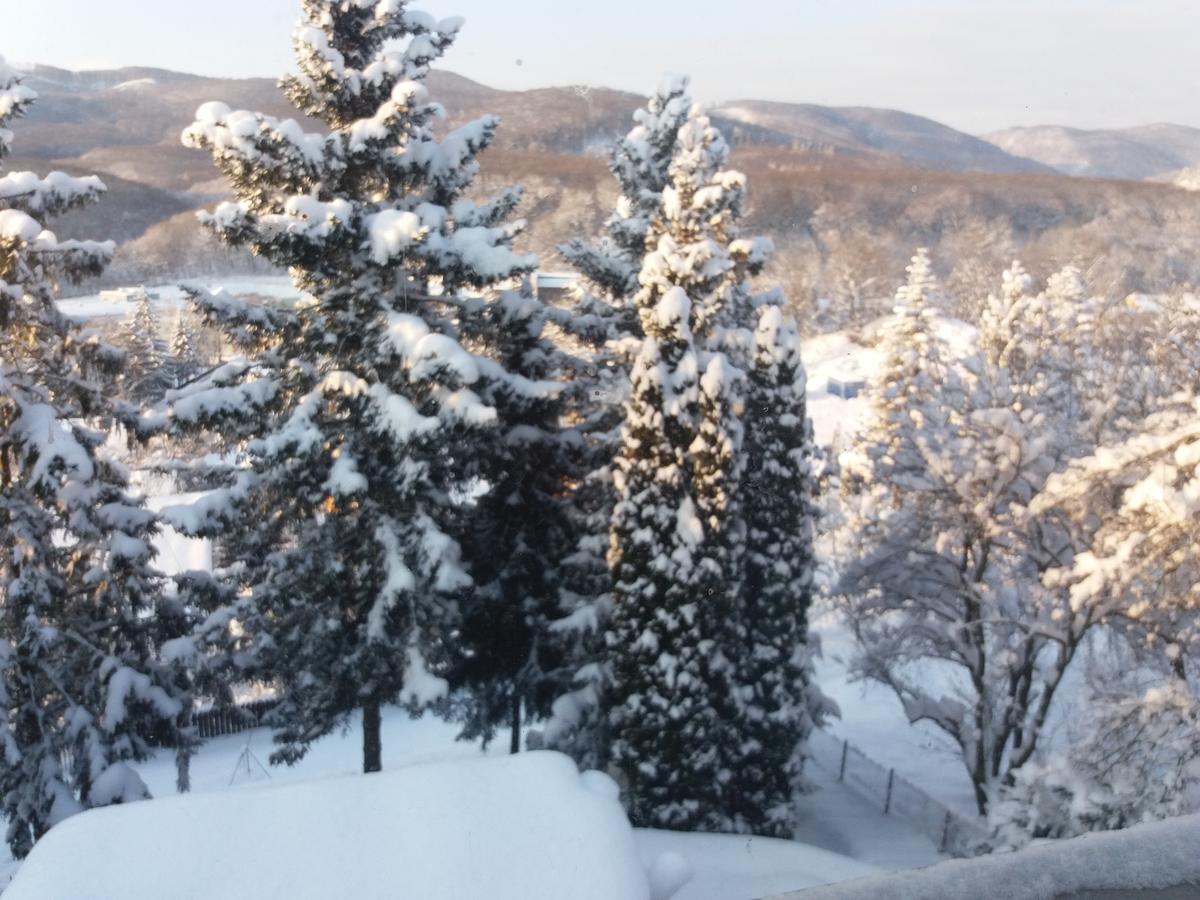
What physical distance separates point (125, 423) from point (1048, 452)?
12.9 metres

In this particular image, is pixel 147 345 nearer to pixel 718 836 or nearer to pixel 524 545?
pixel 524 545

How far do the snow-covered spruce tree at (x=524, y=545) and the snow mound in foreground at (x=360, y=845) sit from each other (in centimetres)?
964

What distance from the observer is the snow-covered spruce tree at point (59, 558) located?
416 inches

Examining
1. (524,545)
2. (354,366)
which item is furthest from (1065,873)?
(524,545)

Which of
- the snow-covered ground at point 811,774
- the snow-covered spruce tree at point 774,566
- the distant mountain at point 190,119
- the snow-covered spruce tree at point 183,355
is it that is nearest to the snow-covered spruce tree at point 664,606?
the snow-covered spruce tree at point 774,566

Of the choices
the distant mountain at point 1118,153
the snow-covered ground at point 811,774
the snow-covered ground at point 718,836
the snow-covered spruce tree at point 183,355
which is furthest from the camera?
the distant mountain at point 1118,153

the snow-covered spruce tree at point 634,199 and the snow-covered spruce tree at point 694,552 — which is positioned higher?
the snow-covered spruce tree at point 634,199

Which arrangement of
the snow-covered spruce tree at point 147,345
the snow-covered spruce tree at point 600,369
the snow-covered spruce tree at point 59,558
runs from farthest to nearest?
the snow-covered spruce tree at point 147,345, the snow-covered spruce tree at point 600,369, the snow-covered spruce tree at point 59,558

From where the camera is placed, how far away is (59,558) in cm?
1193

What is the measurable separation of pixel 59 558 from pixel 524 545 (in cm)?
603

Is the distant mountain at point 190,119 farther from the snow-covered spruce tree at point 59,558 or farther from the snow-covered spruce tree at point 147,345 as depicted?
the snow-covered spruce tree at point 59,558

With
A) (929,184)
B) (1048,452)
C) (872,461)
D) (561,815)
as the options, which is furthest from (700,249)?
(929,184)

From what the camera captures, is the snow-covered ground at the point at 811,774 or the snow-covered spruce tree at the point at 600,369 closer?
the snow-covered ground at the point at 811,774

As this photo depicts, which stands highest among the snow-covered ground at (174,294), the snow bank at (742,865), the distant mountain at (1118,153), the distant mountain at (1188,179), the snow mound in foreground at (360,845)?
the distant mountain at (1118,153)
